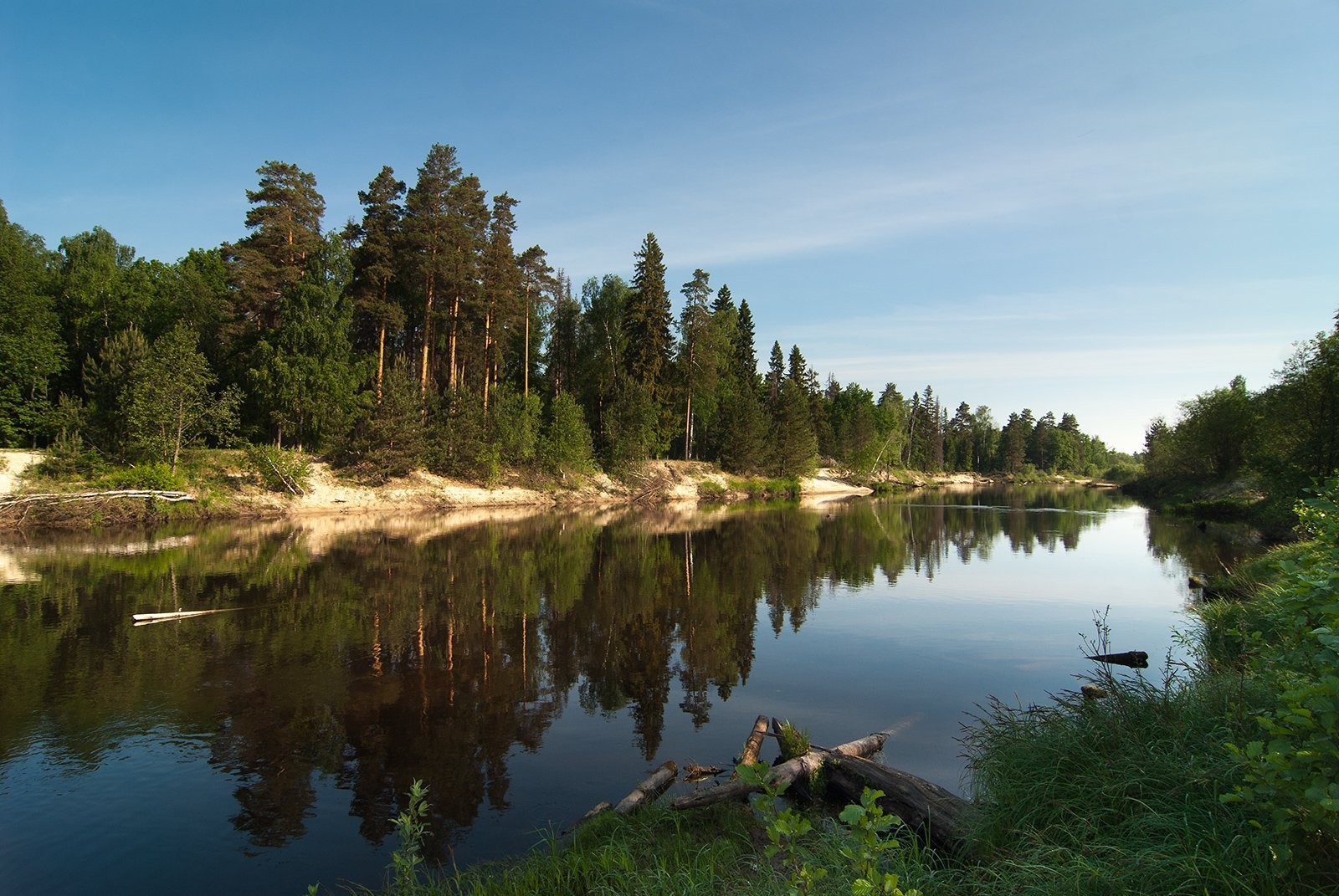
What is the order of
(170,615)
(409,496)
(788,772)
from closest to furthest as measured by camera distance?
(788,772) → (170,615) → (409,496)

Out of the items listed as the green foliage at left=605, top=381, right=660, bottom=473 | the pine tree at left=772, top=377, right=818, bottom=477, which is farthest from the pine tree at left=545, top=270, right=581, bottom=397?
the pine tree at left=772, top=377, right=818, bottom=477

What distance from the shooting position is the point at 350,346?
137ft

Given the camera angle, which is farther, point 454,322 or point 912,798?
point 454,322

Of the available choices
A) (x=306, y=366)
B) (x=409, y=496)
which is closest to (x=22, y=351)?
(x=306, y=366)

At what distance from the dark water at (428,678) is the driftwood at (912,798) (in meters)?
1.57

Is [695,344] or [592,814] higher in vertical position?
[695,344]

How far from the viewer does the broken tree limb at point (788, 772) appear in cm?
691

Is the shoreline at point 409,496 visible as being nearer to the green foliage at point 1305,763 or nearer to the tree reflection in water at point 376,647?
the tree reflection in water at point 376,647

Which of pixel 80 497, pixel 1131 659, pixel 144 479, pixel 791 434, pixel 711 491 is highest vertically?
pixel 791 434

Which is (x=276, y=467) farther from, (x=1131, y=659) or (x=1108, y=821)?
(x=1108, y=821)

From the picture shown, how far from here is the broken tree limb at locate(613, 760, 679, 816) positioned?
268 inches

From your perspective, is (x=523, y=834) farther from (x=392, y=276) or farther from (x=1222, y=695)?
(x=392, y=276)

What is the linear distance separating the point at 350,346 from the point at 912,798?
42.7m

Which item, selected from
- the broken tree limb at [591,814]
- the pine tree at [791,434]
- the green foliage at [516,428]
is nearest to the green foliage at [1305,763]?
the broken tree limb at [591,814]
